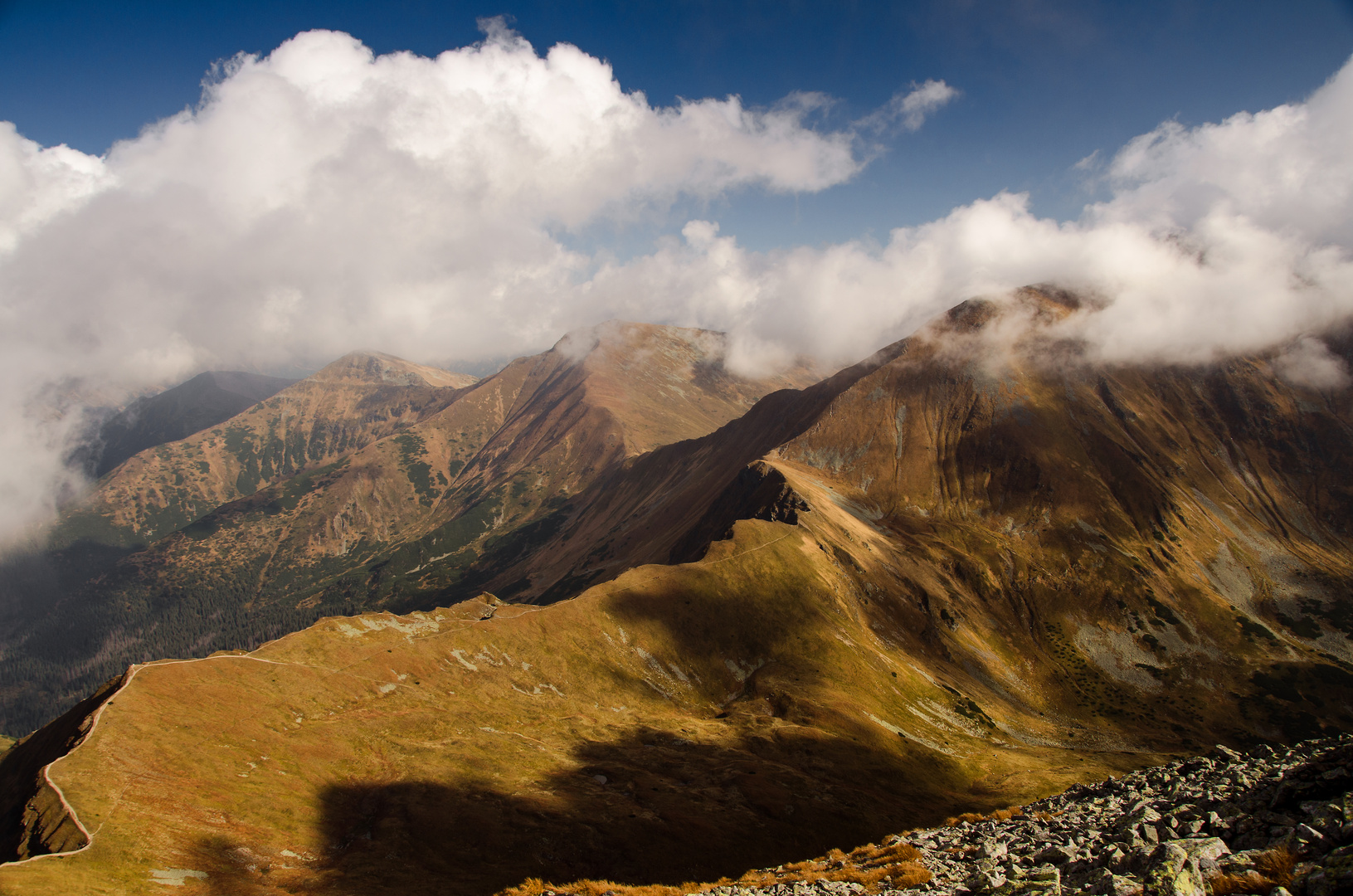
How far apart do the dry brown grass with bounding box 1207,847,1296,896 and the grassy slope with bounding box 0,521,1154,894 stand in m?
64.7

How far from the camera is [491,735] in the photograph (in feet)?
341

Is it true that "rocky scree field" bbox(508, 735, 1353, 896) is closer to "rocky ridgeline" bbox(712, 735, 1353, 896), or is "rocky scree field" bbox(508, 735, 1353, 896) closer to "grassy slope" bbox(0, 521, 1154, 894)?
"rocky ridgeline" bbox(712, 735, 1353, 896)

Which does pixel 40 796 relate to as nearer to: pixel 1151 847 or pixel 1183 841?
pixel 1151 847

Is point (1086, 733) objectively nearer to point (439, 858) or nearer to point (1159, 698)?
point (1159, 698)

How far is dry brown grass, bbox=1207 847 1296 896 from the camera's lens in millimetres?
19281

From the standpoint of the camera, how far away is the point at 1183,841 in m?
24.8

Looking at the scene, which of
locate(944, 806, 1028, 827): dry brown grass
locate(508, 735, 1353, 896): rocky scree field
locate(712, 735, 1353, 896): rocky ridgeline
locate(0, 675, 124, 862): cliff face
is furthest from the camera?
locate(0, 675, 124, 862): cliff face

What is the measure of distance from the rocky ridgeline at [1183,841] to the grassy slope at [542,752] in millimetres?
49367

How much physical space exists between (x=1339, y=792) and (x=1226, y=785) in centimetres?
645

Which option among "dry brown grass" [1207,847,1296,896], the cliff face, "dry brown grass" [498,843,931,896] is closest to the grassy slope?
the cliff face

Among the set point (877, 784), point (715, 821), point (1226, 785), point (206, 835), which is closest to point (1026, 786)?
point (877, 784)

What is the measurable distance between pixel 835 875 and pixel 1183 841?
18.7m

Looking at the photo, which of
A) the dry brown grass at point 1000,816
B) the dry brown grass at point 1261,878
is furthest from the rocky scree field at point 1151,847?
Result: the dry brown grass at point 1000,816

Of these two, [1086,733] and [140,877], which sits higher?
[140,877]
